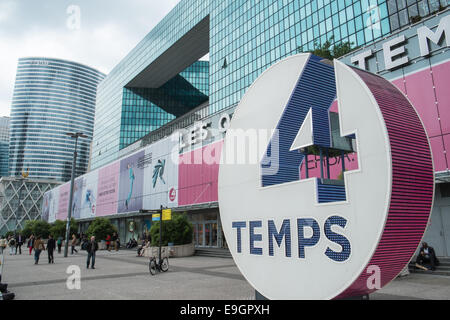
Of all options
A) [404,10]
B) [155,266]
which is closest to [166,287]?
[155,266]

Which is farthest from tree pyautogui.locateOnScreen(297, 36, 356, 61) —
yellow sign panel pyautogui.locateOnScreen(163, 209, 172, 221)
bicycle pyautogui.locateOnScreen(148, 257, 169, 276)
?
bicycle pyautogui.locateOnScreen(148, 257, 169, 276)

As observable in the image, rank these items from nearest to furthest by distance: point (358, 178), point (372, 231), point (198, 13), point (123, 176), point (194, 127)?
point (372, 231), point (358, 178), point (194, 127), point (123, 176), point (198, 13)

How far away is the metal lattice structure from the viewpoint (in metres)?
115

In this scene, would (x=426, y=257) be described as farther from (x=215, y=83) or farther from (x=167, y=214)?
(x=215, y=83)

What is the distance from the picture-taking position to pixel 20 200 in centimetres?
11825

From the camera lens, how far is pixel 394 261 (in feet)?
18.6

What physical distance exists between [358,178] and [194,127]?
27.0 meters

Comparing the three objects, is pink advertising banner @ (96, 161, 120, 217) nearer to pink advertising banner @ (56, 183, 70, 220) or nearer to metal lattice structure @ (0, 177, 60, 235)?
pink advertising banner @ (56, 183, 70, 220)

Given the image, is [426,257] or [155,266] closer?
[426,257]

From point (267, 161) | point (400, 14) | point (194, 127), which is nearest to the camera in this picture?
point (267, 161)

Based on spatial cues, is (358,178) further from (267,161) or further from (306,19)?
(306,19)

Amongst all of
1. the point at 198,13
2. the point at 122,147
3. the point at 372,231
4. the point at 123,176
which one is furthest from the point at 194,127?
the point at 122,147

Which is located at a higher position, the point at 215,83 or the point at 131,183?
the point at 215,83

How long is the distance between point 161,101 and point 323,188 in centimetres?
8948
